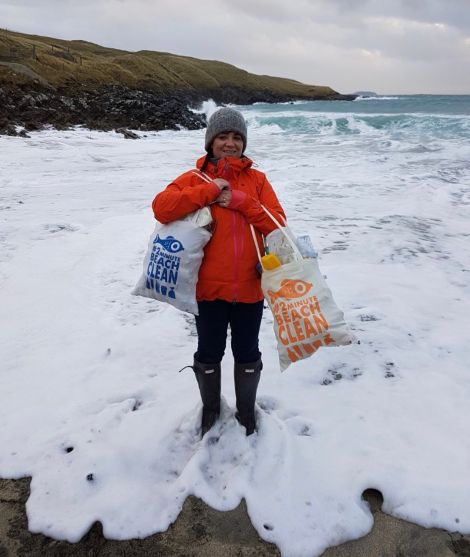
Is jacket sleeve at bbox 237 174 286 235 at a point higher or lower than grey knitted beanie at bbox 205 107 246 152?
lower

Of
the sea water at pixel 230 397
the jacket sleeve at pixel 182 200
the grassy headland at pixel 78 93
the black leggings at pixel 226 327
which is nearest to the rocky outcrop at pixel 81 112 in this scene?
the grassy headland at pixel 78 93

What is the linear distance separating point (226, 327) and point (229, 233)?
1.76 ft

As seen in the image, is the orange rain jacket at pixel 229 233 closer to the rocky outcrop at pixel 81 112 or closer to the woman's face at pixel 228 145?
the woman's face at pixel 228 145

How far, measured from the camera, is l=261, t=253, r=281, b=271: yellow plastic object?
2.11 m

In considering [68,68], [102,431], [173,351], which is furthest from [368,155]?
[68,68]

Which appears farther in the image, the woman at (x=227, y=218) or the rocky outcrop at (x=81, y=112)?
the rocky outcrop at (x=81, y=112)

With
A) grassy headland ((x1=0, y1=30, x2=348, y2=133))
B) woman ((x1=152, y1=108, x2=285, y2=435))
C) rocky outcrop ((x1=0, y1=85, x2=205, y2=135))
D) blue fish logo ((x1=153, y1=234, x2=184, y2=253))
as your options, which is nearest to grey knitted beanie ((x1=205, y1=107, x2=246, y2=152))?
woman ((x1=152, y1=108, x2=285, y2=435))

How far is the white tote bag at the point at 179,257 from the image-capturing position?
2.09 metres

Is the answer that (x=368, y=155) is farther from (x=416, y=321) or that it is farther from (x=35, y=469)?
(x=35, y=469)

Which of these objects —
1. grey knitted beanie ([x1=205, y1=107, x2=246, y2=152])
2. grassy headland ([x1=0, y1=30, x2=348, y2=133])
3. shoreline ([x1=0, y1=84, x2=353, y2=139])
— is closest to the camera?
grey knitted beanie ([x1=205, y1=107, x2=246, y2=152])

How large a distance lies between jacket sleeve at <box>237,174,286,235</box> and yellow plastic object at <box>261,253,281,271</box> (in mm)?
143

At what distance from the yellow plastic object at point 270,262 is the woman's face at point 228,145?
557mm

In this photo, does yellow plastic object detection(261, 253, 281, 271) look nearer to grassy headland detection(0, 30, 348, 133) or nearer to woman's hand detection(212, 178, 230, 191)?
woman's hand detection(212, 178, 230, 191)

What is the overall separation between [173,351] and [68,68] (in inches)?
1500
